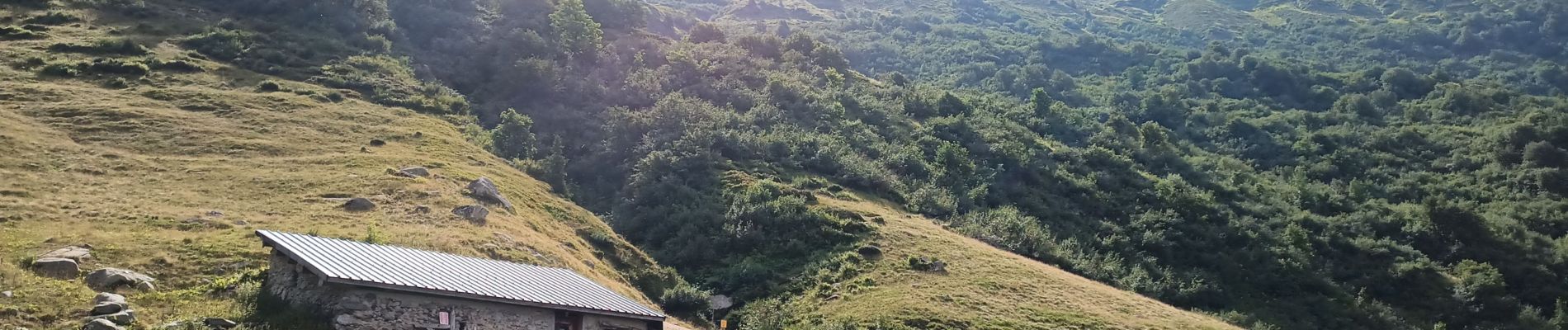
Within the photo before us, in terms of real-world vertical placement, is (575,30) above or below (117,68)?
above

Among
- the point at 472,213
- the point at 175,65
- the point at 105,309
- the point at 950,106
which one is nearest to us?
the point at 105,309

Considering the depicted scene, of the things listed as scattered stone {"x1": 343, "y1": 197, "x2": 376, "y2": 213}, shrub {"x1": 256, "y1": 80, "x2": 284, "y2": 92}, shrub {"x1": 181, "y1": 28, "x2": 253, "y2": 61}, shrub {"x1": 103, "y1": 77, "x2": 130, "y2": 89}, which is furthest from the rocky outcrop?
shrub {"x1": 181, "y1": 28, "x2": 253, "y2": 61}

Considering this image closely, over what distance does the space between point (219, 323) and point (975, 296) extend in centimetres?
2737

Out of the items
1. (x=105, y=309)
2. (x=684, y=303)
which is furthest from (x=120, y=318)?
(x=684, y=303)

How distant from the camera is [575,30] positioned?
8606 centimetres

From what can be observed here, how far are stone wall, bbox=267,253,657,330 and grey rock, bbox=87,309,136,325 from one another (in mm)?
2625

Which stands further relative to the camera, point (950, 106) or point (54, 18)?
point (950, 106)

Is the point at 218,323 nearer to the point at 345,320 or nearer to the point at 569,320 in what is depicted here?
the point at 345,320

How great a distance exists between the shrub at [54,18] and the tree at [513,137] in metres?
34.4

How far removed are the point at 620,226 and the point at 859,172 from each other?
54.4 feet

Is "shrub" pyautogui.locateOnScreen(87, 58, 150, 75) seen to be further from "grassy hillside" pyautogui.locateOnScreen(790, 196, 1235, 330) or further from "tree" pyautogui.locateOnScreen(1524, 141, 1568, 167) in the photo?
"tree" pyautogui.locateOnScreen(1524, 141, 1568, 167)

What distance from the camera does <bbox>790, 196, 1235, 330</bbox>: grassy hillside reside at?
36.9 m

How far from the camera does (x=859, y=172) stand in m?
61.4

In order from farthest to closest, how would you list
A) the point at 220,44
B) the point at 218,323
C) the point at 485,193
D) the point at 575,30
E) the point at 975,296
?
the point at 575,30 → the point at 220,44 → the point at 485,193 → the point at 975,296 → the point at 218,323
